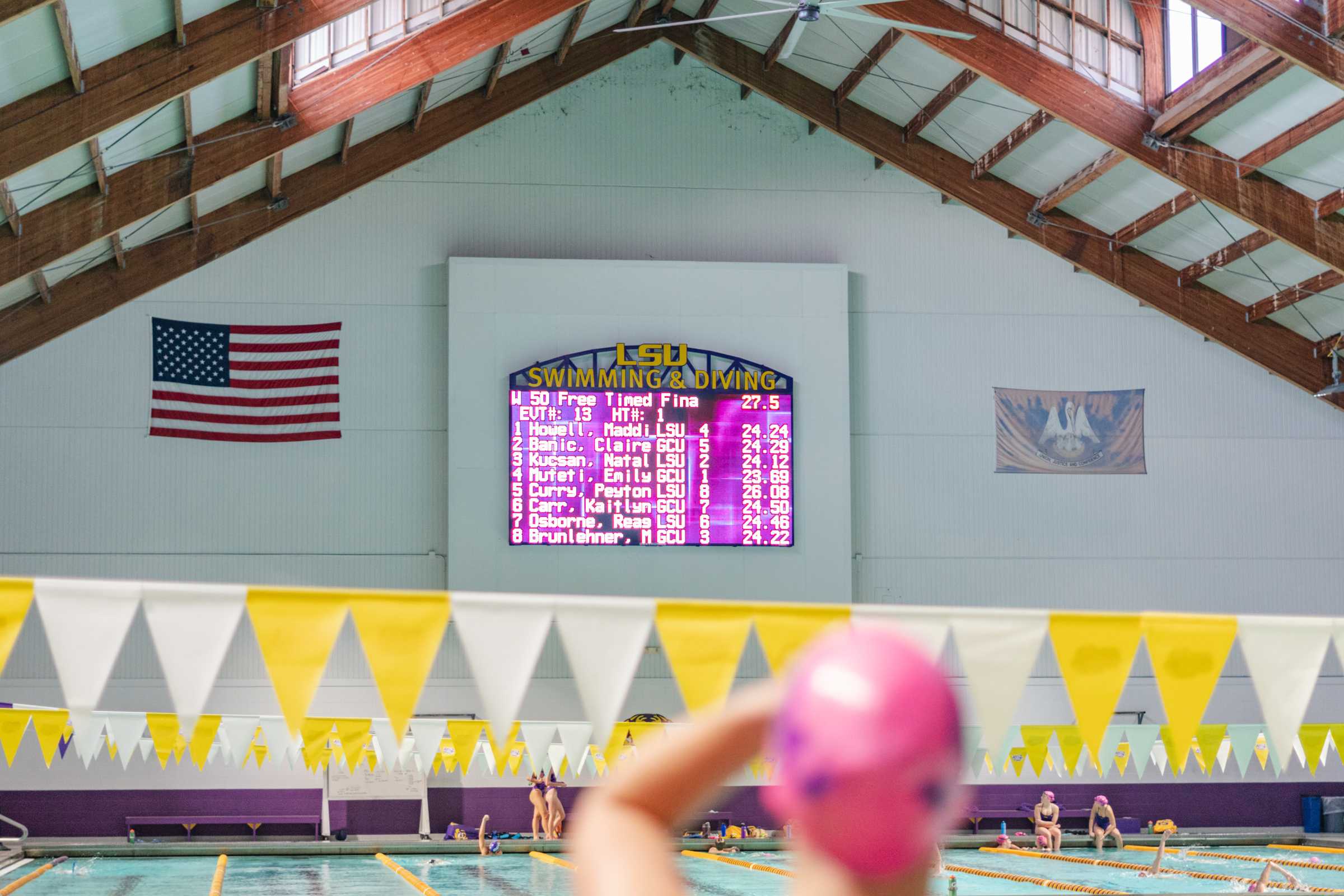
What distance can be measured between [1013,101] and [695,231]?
5.57 meters

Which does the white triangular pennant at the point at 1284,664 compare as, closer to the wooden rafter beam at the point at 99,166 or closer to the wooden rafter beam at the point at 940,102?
the wooden rafter beam at the point at 99,166

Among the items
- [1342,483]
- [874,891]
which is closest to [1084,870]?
[1342,483]

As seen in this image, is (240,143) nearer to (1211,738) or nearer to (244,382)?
(244,382)

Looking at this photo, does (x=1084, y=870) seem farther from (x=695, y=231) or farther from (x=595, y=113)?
(x=595, y=113)

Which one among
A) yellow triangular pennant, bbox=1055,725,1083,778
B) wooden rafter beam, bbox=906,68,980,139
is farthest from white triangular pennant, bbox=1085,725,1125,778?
wooden rafter beam, bbox=906,68,980,139

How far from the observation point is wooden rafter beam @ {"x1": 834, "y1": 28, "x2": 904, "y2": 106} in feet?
62.6

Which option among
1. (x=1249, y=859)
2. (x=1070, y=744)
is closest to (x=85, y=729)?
(x=1070, y=744)

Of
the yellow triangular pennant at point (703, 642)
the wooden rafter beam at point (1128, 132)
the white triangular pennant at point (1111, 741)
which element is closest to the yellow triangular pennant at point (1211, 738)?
the white triangular pennant at point (1111, 741)

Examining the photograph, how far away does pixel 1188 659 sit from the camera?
5188mm

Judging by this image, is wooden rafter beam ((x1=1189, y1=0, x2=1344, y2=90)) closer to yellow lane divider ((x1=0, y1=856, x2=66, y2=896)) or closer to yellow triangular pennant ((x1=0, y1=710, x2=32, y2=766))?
yellow triangular pennant ((x1=0, y1=710, x2=32, y2=766))

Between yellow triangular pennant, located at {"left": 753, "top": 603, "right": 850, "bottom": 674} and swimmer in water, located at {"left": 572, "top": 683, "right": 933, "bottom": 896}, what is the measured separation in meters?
4.08

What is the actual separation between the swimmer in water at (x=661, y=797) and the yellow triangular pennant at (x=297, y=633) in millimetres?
4214

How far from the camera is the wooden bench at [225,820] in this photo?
65.9ft

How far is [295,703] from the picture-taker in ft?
16.5
